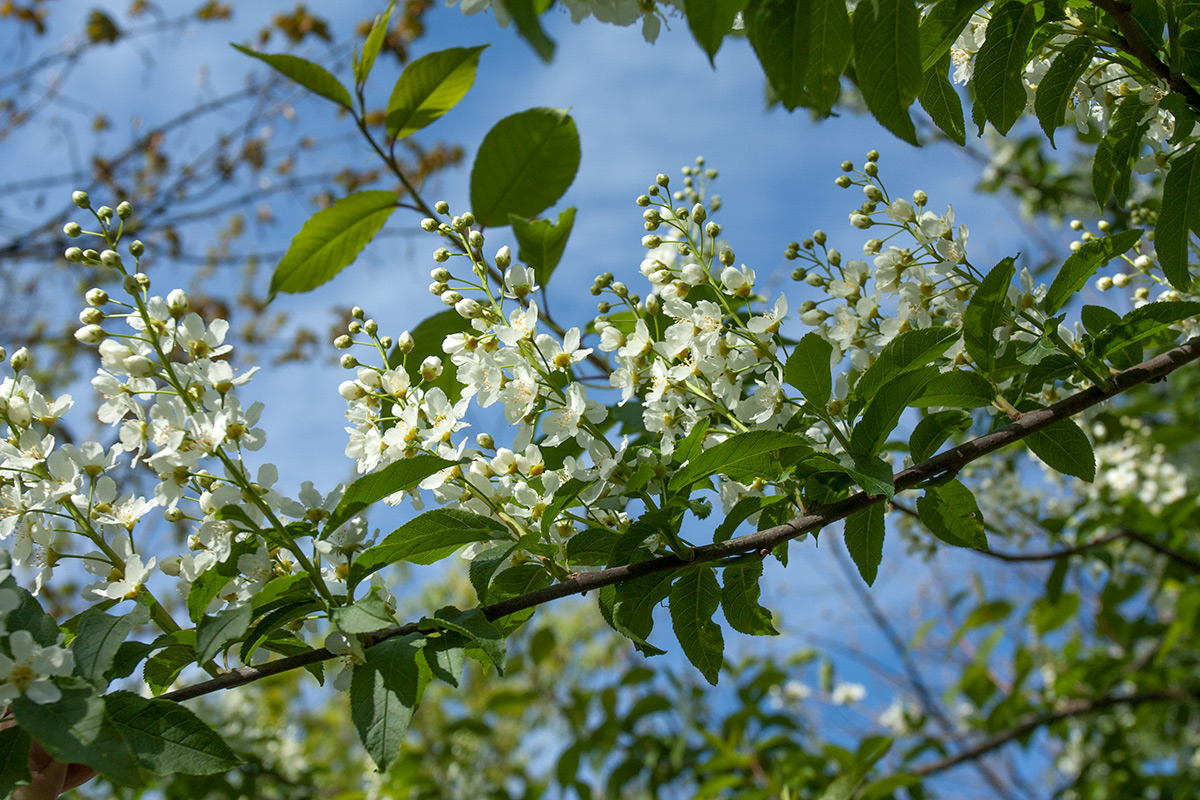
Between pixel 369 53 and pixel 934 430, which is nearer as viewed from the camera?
pixel 934 430

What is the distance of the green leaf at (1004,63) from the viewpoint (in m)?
Result: 1.23

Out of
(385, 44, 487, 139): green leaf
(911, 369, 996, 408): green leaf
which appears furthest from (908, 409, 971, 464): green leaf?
(385, 44, 487, 139): green leaf

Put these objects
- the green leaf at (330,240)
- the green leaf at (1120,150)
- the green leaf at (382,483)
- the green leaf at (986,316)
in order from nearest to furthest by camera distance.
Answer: the green leaf at (382,483) → the green leaf at (986,316) → the green leaf at (1120,150) → the green leaf at (330,240)

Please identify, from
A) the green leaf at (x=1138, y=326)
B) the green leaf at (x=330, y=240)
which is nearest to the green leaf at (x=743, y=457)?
the green leaf at (x=1138, y=326)

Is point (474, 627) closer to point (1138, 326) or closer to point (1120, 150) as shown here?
point (1138, 326)

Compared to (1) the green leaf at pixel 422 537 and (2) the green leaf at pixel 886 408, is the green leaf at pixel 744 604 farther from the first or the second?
(1) the green leaf at pixel 422 537

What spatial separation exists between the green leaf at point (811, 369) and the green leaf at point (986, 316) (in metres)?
0.24

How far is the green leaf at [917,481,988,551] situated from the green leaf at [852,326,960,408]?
8.4 inches

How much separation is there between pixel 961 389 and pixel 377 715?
944 mm

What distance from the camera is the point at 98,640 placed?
1.04m

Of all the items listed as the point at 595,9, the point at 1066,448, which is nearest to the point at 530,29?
the point at 595,9

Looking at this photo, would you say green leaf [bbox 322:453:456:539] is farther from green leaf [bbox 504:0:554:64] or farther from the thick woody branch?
green leaf [bbox 504:0:554:64]

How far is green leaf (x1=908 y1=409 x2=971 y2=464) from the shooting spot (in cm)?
129

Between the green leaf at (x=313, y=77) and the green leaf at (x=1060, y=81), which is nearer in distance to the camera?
the green leaf at (x=1060, y=81)
